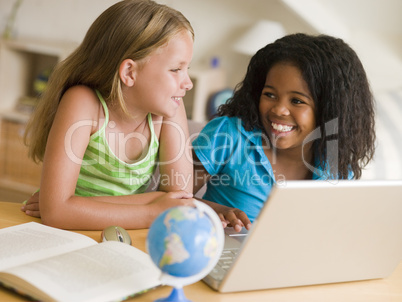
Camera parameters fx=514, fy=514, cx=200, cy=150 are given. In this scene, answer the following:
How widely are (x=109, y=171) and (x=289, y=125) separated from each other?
1.59 ft

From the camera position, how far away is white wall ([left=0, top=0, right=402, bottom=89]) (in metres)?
2.67

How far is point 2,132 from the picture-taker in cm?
328

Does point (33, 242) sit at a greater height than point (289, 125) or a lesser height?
lesser

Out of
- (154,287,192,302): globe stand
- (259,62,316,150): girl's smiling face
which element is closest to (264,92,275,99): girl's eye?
(259,62,316,150): girl's smiling face

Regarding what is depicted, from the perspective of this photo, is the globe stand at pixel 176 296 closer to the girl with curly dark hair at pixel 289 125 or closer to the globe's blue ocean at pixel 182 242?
the globe's blue ocean at pixel 182 242

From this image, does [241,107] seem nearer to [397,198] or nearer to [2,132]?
[397,198]

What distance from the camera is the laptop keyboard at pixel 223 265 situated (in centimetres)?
81

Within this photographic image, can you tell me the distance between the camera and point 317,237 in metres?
0.76

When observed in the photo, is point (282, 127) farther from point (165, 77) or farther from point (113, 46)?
point (113, 46)

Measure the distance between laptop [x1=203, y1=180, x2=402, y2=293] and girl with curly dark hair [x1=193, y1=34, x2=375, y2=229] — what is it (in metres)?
0.50

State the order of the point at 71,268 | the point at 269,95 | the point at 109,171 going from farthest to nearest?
the point at 269,95 → the point at 109,171 → the point at 71,268

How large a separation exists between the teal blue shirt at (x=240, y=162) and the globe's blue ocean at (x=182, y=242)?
2.40ft

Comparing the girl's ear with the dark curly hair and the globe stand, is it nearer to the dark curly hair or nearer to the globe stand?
the dark curly hair

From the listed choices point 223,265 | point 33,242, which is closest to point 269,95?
point 223,265
